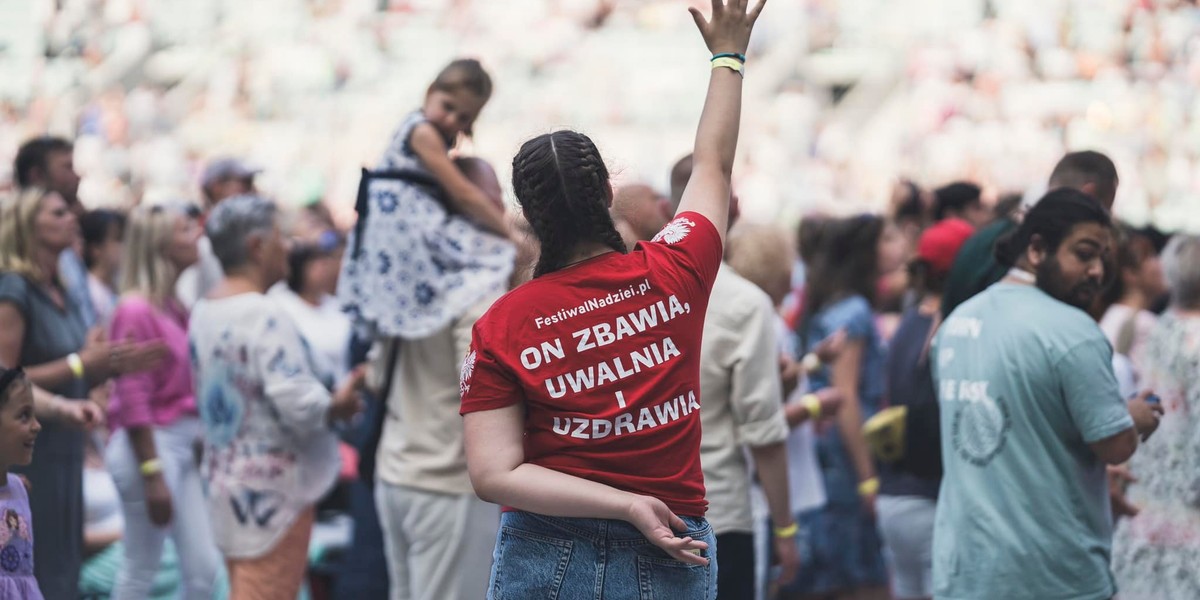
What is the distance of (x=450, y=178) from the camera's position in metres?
4.42

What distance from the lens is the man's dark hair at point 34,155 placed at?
18.4ft

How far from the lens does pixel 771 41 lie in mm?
22422

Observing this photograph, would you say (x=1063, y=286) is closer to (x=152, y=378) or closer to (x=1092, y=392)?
(x=1092, y=392)

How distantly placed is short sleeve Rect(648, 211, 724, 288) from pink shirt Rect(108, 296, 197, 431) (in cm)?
322

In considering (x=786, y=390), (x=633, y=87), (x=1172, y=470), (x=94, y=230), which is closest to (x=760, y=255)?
(x=786, y=390)

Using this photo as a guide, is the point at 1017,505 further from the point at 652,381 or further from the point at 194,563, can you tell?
the point at 194,563

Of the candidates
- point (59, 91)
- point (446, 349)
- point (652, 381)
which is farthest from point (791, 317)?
point (59, 91)

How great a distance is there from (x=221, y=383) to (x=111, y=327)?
3.42 ft

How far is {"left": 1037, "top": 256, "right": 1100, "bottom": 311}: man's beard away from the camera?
3629 mm

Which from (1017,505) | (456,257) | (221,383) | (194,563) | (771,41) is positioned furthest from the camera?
(771,41)

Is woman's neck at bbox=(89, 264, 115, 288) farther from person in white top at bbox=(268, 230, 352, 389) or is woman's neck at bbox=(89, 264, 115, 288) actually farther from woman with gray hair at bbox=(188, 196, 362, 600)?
woman with gray hair at bbox=(188, 196, 362, 600)

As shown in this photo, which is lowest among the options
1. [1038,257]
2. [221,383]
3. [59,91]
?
[221,383]

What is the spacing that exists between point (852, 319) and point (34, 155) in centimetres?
339

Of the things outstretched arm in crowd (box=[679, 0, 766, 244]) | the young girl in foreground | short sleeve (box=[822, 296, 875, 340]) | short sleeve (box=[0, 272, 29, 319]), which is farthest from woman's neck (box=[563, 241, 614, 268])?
short sleeve (box=[822, 296, 875, 340])
